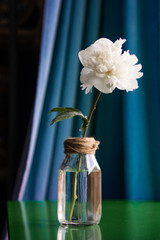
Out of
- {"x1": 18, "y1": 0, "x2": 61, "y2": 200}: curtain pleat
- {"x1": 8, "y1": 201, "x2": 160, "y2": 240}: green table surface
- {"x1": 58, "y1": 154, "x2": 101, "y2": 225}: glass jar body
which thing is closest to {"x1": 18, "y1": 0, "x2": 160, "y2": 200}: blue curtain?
{"x1": 18, "y1": 0, "x2": 61, "y2": 200}: curtain pleat

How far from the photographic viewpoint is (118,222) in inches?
34.7

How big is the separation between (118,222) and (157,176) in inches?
24.3

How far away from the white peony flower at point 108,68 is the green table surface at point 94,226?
264 mm

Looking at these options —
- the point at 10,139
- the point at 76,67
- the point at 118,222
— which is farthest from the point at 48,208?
the point at 10,139

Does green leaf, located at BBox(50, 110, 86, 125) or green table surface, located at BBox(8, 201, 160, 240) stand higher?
green leaf, located at BBox(50, 110, 86, 125)

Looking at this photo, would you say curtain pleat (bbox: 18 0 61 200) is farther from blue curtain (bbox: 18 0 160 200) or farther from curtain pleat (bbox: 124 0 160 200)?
curtain pleat (bbox: 124 0 160 200)

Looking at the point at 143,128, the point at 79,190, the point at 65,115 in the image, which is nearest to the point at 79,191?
the point at 79,190

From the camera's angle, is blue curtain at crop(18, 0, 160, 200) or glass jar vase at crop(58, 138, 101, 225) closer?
glass jar vase at crop(58, 138, 101, 225)

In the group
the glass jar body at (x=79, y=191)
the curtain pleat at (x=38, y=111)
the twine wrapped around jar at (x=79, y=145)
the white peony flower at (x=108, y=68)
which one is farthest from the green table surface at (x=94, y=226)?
the curtain pleat at (x=38, y=111)

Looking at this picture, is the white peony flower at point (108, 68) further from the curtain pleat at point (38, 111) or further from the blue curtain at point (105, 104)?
the curtain pleat at point (38, 111)

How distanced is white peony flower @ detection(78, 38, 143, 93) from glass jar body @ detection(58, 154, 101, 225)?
0.49ft

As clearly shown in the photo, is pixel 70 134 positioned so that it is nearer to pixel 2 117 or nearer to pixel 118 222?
pixel 118 222

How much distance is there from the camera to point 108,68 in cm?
73

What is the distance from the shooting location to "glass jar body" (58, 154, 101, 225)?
78 cm
